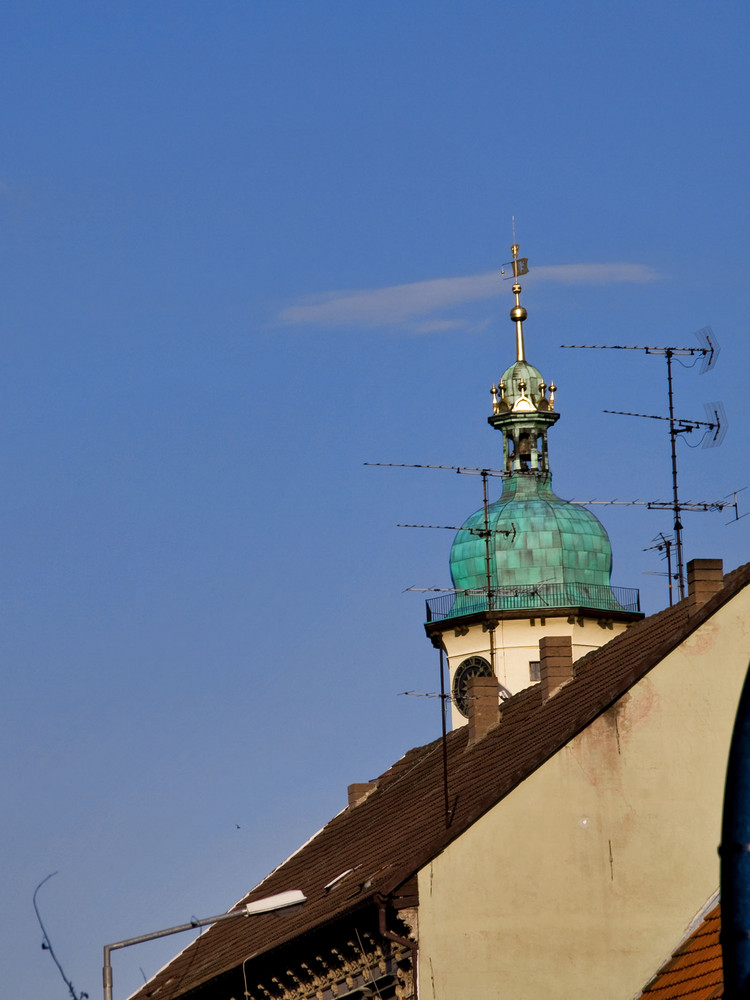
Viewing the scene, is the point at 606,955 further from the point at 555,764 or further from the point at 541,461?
the point at 541,461

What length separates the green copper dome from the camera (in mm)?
69312

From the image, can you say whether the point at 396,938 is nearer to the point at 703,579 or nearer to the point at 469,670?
the point at 703,579

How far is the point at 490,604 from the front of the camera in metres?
67.3

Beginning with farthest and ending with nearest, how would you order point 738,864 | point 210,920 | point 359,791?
point 359,791
point 210,920
point 738,864

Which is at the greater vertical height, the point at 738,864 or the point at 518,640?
the point at 518,640

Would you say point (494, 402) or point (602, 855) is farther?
point (494, 402)

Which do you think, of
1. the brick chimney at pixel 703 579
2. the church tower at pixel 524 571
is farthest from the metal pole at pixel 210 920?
the church tower at pixel 524 571

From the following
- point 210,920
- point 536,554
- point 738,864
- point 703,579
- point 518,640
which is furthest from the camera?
point 536,554

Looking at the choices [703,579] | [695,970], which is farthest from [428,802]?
[695,970]

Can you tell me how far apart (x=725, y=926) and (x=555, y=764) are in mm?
15690

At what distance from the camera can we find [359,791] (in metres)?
41.3

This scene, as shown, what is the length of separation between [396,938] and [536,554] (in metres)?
46.5

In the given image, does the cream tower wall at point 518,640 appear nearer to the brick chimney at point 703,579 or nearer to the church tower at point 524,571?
the church tower at point 524,571

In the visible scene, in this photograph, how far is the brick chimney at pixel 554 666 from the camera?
3097 cm
